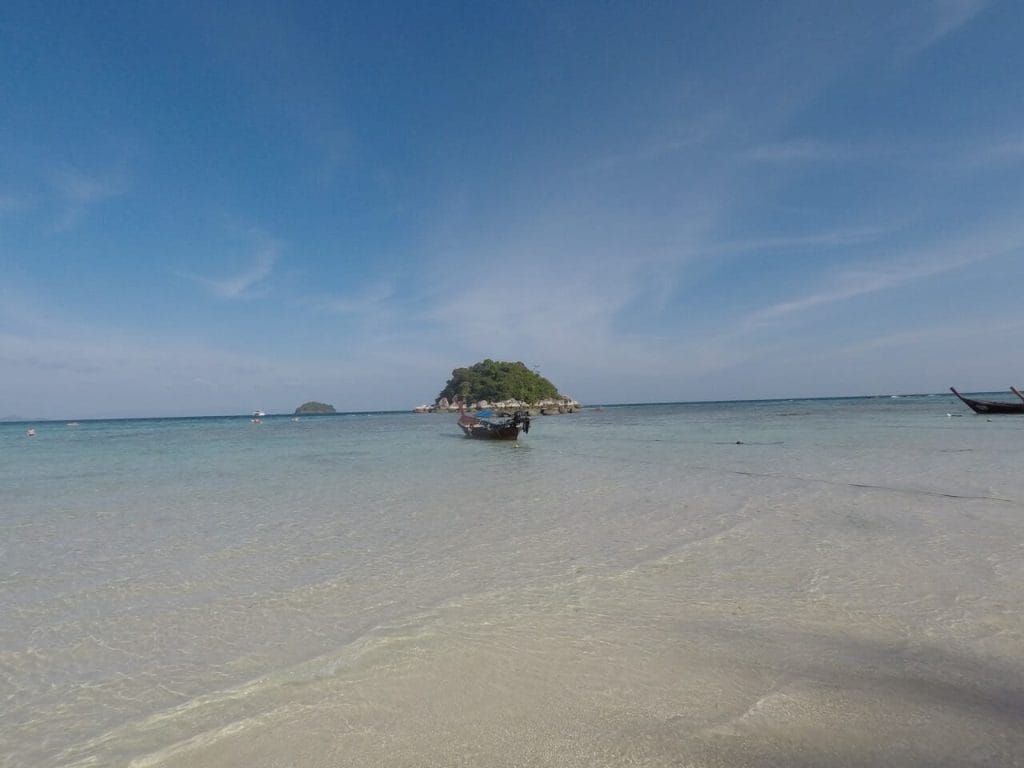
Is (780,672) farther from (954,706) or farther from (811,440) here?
(811,440)

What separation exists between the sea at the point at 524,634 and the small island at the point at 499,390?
107558mm

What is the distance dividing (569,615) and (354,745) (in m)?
2.38

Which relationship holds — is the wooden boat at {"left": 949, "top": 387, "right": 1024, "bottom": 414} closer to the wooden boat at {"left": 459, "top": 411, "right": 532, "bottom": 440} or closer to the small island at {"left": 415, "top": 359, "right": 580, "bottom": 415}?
the wooden boat at {"left": 459, "top": 411, "right": 532, "bottom": 440}

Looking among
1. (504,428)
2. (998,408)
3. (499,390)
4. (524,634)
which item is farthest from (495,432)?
(499,390)

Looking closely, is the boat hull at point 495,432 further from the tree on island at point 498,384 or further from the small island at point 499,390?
the tree on island at point 498,384

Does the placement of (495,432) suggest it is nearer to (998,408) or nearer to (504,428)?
(504,428)

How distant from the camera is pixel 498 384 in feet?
420

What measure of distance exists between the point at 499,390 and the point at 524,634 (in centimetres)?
12224

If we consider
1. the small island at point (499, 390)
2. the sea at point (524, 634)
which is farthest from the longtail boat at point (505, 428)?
the small island at point (499, 390)

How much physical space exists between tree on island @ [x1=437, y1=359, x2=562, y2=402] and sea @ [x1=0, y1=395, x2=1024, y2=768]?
4573 inches

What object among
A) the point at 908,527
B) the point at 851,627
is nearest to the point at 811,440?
the point at 908,527

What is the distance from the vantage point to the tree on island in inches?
4995

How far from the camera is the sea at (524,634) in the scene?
304cm

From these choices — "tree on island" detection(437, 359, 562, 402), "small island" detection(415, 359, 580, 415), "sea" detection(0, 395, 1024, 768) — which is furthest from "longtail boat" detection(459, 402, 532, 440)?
"tree on island" detection(437, 359, 562, 402)
